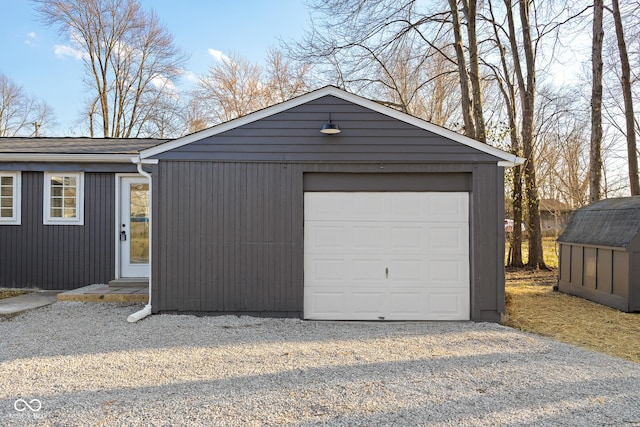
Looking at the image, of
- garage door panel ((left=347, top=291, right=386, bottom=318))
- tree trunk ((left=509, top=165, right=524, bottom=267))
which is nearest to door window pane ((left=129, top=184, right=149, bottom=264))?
garage door panel ((left=347, top=291, right=386, bottom=318))

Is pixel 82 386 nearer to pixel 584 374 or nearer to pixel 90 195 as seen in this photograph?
pixel 584 374

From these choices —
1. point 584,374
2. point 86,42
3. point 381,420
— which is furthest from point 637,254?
point 86,42

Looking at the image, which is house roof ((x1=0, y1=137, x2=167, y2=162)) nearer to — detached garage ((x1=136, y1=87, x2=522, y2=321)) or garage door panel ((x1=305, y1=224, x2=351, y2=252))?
detached garage ((x1=136, y1=87, x2=522, y2=321))

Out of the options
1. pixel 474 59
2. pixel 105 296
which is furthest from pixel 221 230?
pixel 474 59

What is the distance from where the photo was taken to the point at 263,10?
11172mm

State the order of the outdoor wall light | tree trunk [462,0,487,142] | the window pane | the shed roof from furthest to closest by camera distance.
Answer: tree trunk [462,0,487,142] < the window pane < the shed roof < the outdoor wall light

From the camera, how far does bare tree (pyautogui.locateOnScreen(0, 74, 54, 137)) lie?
22.6 m

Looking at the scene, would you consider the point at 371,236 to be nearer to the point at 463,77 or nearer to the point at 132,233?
the point at 132,233

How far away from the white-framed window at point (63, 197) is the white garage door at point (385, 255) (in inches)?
185

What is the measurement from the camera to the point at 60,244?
7586mm

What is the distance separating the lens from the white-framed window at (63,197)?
298 inches

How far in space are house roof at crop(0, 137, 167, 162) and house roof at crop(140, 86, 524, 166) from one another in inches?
82.9

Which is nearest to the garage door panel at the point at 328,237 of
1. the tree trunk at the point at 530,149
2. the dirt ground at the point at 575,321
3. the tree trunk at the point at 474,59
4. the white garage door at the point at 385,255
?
the white garage door at the point at 385,255

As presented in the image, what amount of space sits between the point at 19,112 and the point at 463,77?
25.0 metres
